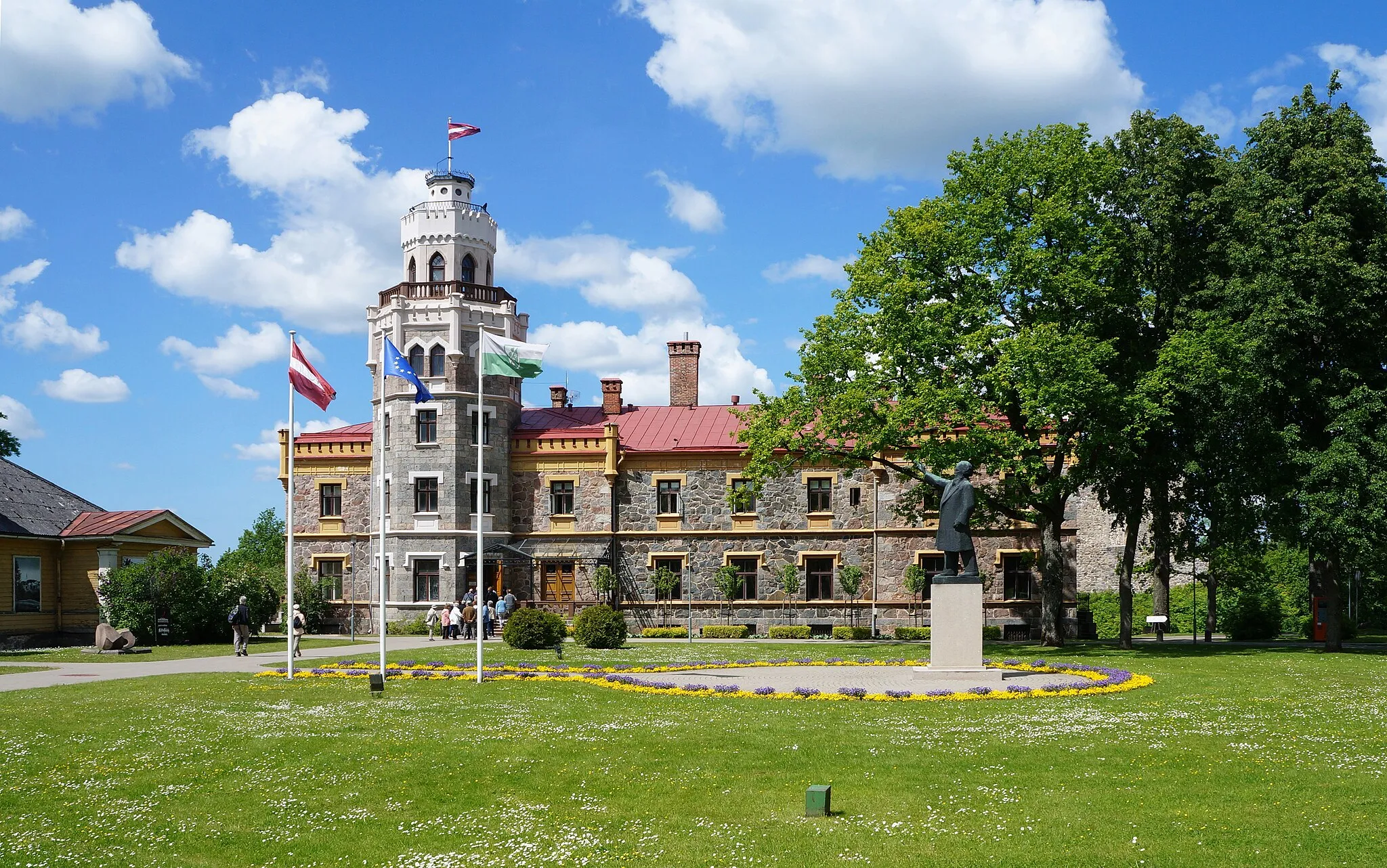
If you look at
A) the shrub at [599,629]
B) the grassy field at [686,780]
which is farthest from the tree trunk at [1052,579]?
the grassy field at [686,780]

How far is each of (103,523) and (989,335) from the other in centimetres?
3088

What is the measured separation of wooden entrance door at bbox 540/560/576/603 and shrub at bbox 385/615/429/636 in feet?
17.4

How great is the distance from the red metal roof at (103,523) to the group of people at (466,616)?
1083 cm

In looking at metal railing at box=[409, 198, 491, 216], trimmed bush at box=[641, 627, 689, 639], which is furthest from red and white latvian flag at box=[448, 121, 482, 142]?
trimmed bush at box=[641, 627, 689, 639]

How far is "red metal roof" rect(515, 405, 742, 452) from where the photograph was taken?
5094 centimetres

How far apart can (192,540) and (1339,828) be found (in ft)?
138

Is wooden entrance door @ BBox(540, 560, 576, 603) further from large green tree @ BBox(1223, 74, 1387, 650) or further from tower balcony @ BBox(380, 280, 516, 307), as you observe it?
large green tree @ BBox(1223, 74, 1387, 650)

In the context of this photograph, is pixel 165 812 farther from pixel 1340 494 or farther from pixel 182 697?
pixel 1340 494

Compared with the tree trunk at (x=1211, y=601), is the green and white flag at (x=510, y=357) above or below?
above

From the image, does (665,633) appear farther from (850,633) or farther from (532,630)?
(532,630)

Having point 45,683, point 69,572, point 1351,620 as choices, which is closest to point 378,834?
point 45,683

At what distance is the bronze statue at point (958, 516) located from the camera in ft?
80.1

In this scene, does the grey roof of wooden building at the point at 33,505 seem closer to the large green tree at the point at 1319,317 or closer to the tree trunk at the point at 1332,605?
the large green tree at the point at 1319,317

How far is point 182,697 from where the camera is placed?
21.1 metres
